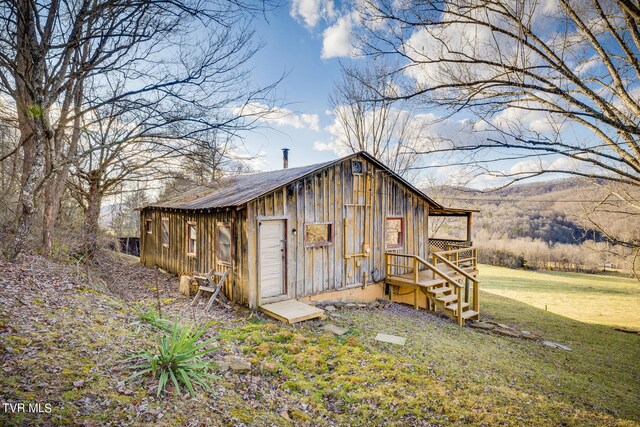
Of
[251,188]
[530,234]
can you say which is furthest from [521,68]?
[530,234]

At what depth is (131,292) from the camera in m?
9.55

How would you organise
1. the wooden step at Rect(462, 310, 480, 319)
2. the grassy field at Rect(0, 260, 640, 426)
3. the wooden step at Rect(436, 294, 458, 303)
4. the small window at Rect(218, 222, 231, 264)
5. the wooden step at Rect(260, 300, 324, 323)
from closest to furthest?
1. the grassy field at Rect(0, 260, 640, 426)
2. the wooden step at Rect(260, 300, 324, 323)
3. the small window at Rect(218, 222, 231, 264)
4. the wooden step at Rect(462, 310, 480, 319)
5. the wooden step at Rect(436, 294, 458, 303)

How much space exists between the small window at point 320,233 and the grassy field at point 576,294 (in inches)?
503

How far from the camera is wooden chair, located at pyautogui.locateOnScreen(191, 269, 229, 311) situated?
8.55 meters

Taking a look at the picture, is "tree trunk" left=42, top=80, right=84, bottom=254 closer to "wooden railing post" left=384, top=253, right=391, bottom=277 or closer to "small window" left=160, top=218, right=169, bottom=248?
"small window" left=160, top=218, right=169, bottom=248

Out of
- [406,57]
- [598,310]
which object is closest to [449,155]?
[406,57]

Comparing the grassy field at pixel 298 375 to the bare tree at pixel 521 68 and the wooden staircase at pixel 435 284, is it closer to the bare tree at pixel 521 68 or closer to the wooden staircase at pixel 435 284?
the wooden staircase at pixel 435 284

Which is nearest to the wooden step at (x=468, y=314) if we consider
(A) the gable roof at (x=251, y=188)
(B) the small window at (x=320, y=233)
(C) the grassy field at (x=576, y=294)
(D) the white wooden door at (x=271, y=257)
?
(A) the gable roof at (x=251, y=188)

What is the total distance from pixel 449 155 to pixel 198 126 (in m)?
5.63

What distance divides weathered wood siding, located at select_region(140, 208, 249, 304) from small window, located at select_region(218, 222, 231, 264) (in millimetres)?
145

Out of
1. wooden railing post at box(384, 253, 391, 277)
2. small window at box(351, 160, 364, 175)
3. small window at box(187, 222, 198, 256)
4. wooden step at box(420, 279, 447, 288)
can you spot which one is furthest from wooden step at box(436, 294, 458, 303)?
small window at box(187, 222, 198, 256)

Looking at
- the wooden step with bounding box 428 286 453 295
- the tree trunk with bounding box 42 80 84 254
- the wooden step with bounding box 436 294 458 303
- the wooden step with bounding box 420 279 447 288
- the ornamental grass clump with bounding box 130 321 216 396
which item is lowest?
the wooden step with bounding box 436 294 458 303

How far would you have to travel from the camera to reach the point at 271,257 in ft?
29.2

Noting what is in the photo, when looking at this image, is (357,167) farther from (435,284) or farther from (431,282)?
(435,284)
